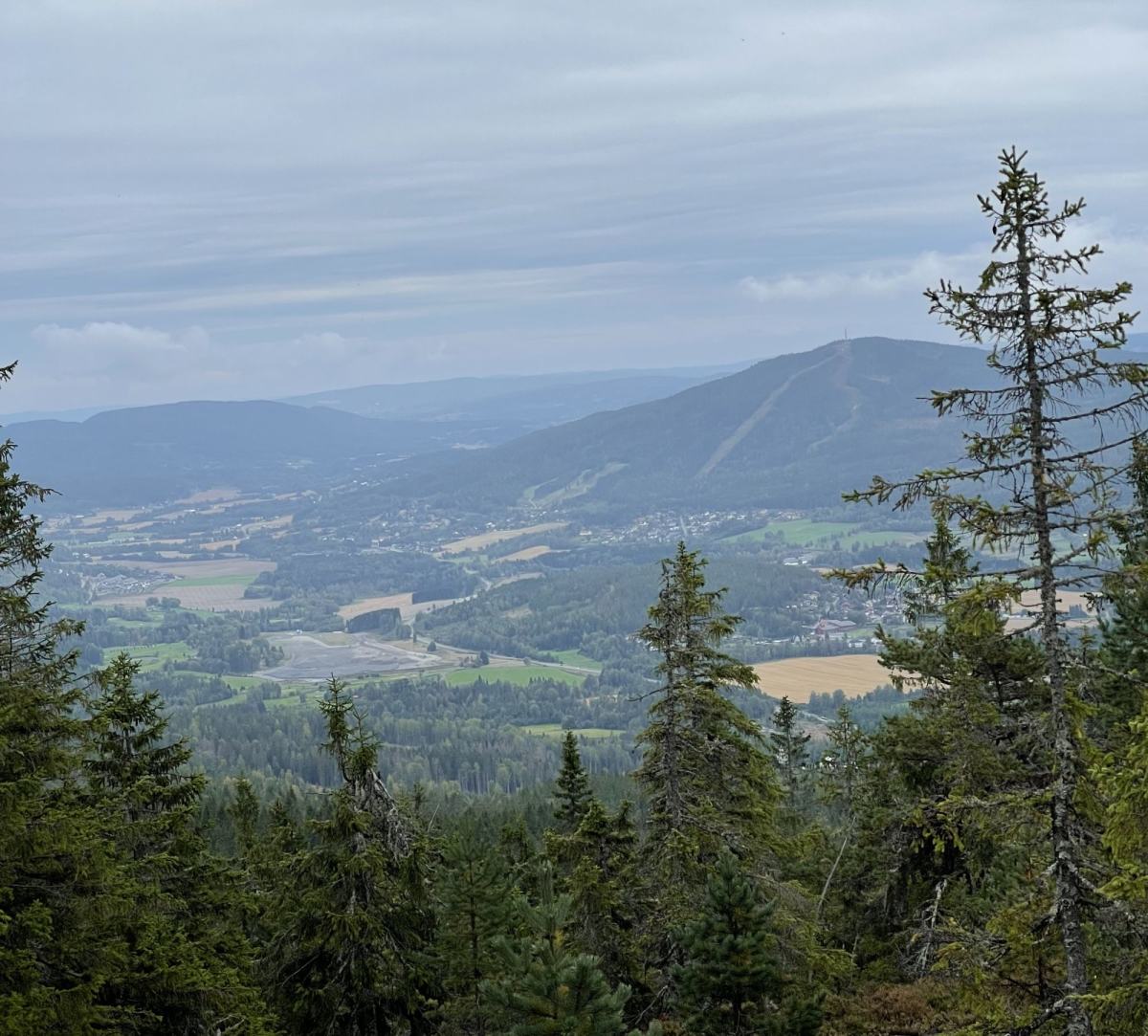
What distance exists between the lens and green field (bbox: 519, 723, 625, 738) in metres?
166

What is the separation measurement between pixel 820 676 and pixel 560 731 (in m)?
45.0

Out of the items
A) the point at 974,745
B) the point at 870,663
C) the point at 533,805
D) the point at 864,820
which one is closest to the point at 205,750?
the point at 533,805

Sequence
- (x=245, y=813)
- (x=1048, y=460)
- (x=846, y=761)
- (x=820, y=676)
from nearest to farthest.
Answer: (x=1048, y=460) < (x=245, y=813) < (x=846, y=761) < (x=820, y=676)

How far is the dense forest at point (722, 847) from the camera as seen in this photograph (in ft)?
34.1

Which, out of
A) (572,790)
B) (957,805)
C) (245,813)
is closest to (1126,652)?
(572,790)

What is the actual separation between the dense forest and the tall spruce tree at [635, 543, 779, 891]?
0.06 m

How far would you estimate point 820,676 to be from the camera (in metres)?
168

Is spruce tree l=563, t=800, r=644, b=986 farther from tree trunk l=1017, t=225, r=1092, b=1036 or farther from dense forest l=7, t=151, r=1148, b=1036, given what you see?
tree trunk l=1017, t=225, r=1092, b=1036

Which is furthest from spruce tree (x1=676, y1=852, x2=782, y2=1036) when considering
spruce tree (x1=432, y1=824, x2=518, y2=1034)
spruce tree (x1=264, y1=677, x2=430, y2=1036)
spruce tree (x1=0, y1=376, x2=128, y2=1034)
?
spruce tree (x1=0, y1=376, x2=128, y2=1034)

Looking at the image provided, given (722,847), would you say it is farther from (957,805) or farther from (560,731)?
(560,731)

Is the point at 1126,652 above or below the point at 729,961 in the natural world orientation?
above

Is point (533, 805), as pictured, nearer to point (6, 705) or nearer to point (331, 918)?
point (331, 918)

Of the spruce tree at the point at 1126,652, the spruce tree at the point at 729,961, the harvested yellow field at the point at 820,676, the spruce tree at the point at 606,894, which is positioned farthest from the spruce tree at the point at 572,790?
the harvested yellow field at the point at 820,676

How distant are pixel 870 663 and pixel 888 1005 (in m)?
166
